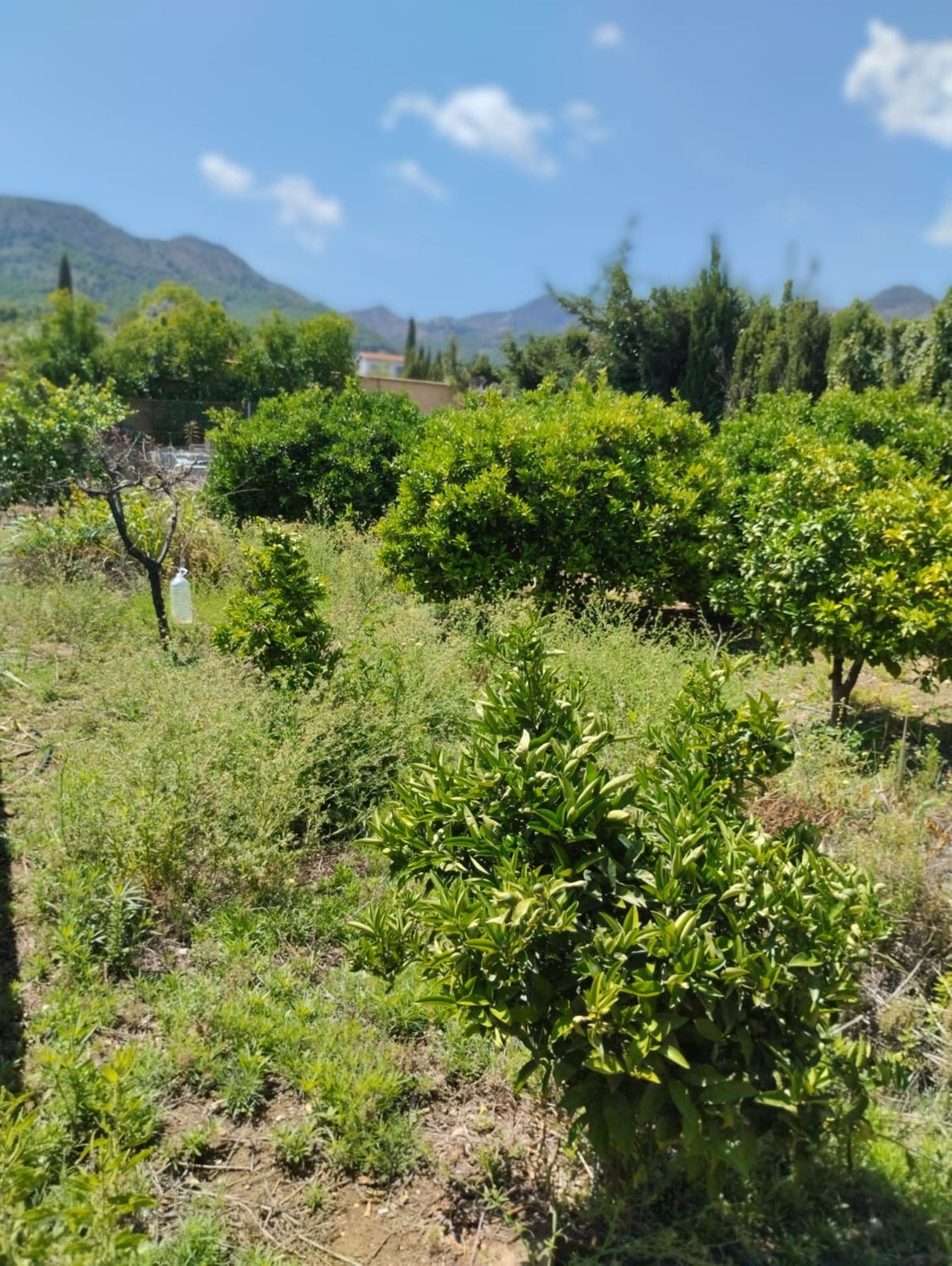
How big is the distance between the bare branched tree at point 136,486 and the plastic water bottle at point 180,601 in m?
0.09

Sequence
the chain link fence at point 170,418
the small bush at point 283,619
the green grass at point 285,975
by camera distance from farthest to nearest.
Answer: the chain link fence at point 170,418
the small bush at point 283,619
the green grass at point 285,975

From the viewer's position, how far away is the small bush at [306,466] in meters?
9.16

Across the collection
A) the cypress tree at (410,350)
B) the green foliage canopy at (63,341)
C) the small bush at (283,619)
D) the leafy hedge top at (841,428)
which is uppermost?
the cypress tree at (410,350)

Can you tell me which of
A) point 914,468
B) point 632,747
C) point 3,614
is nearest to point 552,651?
point 632,747

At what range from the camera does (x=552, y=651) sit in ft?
7.33

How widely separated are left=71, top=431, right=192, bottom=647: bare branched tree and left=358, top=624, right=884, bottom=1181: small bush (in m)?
4.03

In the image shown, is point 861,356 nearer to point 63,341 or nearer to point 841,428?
point 841,428

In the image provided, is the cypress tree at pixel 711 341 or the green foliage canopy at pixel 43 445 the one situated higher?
the cypress tree at pixel 711 341

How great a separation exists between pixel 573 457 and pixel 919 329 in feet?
42.6

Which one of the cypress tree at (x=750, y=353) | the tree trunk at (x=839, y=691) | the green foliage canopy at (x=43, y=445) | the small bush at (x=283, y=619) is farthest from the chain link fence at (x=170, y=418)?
the tree trunk at (x=839, y=691)

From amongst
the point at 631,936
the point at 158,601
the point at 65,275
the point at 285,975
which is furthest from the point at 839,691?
the point at 65,275

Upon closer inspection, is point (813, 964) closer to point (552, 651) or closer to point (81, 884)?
point (552, 651)

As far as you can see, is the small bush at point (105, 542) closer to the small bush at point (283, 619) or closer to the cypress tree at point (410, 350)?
the small bush at point (283, 619)

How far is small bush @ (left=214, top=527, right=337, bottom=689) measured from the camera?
4473 mm
